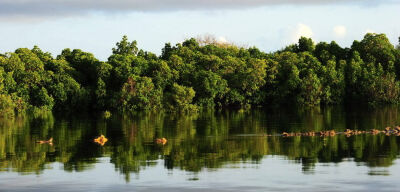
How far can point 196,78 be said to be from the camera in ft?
346

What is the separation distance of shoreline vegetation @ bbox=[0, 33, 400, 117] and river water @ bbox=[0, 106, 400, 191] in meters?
37.5

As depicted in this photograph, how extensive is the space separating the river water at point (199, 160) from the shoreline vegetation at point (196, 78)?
3751cm

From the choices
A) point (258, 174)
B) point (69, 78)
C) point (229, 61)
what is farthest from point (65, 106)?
point (258, 174)

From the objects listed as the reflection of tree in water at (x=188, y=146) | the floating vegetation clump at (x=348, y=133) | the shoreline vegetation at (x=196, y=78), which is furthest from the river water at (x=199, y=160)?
the shoreline vegetation at (x=196, y=78)

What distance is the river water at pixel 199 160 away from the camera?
2902 cm

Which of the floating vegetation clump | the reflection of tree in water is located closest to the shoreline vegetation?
the reflection of tree in water

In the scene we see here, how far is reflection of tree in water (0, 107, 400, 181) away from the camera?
120ft

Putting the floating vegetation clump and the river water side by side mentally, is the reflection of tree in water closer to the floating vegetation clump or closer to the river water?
the river water

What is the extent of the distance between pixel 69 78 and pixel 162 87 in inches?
529

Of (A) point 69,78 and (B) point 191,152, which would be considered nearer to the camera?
(B) point 191,152

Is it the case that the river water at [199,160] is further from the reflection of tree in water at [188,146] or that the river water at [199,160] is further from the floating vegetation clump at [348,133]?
the floating vegetation clump at [348,133]

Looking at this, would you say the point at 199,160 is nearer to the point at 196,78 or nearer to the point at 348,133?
the point at 348,133

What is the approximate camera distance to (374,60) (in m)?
117

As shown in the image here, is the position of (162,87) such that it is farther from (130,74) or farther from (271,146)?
(271,146)
